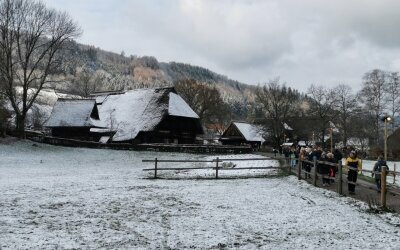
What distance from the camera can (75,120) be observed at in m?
48.0

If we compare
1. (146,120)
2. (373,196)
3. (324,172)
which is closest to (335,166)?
(324,172)

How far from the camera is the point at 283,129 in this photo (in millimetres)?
62625

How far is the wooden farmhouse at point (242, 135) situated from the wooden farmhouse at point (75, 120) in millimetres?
30115

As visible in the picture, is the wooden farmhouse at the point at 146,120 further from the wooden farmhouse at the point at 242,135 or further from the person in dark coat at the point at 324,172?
the person in dark coat at the point at 324,172

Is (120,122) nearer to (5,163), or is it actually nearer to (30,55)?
(30,55)

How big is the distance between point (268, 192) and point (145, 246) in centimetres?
889

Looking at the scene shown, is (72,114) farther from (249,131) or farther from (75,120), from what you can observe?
(249,131)

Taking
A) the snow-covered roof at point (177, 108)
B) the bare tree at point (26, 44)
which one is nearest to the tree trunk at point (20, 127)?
the bare tree at point (26, 44)

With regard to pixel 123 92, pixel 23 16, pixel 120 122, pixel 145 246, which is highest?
pixel 23 16

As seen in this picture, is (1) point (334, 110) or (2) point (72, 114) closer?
(2) point (72, 114)

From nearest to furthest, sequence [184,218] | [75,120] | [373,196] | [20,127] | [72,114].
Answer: [184,218] < [373,196] < [20,127] < [75,120] < [72,114]

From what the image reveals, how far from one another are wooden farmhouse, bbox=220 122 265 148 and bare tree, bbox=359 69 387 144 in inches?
802

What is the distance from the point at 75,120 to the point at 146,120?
8.11 metres

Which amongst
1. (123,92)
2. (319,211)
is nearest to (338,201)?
(319,211)
